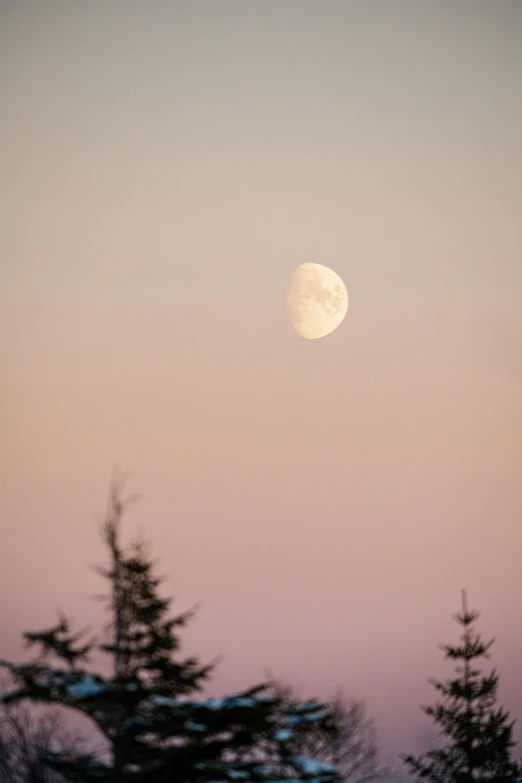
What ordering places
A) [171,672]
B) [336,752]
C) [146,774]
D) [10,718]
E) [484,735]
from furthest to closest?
[336,752] → [484,735] → [10,718] → [171,672] → [146,774]

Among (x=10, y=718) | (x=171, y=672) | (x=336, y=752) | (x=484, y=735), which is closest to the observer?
(x=171, y=672)

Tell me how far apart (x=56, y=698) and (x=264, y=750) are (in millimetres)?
4626

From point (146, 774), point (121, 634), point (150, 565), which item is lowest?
point (146, 774)

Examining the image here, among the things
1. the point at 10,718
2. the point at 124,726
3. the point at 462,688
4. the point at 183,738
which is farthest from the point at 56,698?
the point at 462,688

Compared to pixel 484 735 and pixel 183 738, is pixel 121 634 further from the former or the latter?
pixel 484 735

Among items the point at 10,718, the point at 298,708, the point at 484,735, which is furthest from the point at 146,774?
the point at 484,735

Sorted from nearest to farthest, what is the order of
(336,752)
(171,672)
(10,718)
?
(171,672), (10,718), (336,752)

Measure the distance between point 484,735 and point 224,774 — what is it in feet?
51.5

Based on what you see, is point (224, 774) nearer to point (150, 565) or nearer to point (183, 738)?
point (183, 738)

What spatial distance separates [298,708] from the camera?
64.2ft

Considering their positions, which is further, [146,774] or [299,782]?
[299,782]

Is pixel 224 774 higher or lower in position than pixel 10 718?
lower

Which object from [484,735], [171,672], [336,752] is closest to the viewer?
[171,672]

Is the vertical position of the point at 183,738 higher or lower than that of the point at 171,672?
lower
